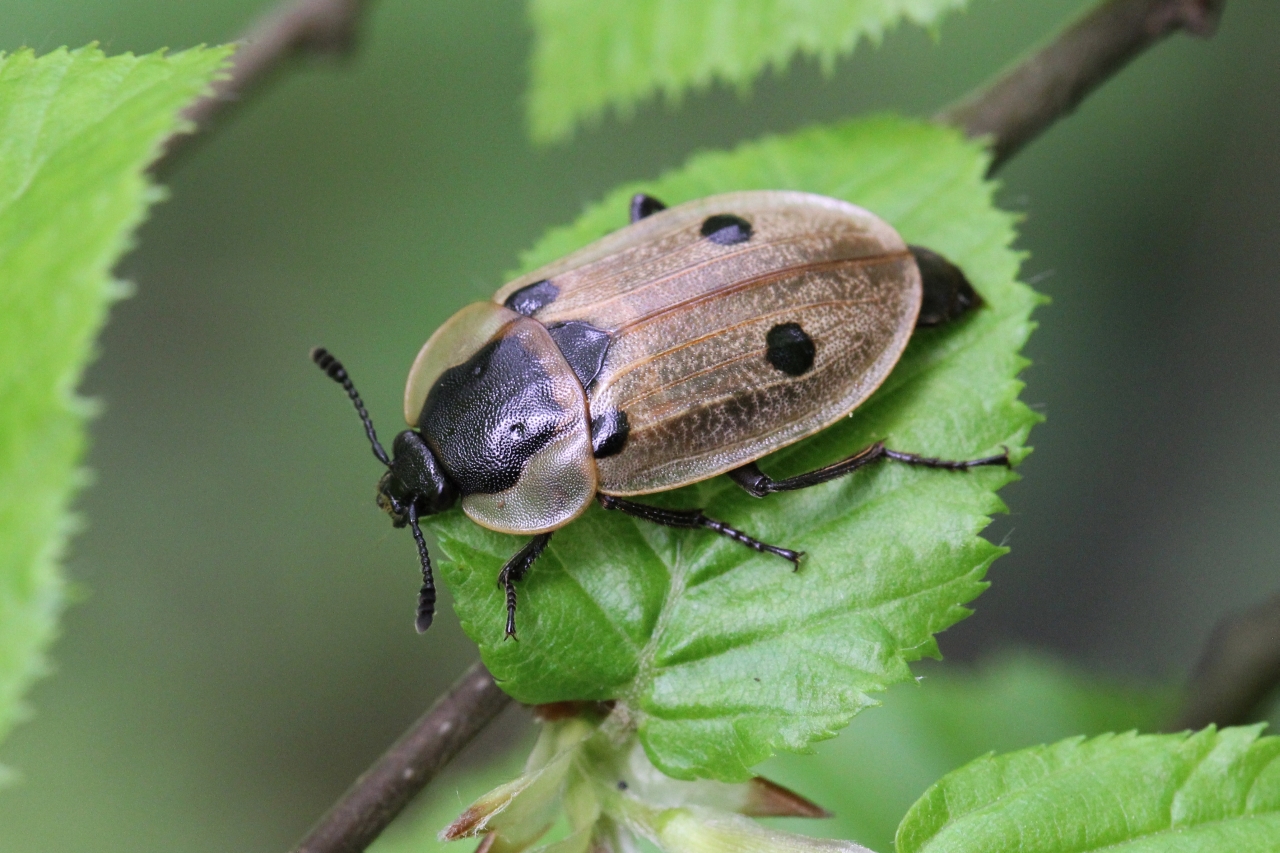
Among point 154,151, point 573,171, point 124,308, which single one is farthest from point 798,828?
point 124,308

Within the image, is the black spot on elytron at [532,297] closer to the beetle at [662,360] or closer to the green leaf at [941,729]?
the beetle at [662,360]

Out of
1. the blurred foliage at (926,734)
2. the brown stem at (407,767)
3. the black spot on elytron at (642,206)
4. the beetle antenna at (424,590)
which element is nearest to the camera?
the brown stem at (407,767)

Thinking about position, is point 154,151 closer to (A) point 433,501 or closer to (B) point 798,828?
(A) point 433,501

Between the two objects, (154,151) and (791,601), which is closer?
(154,151)

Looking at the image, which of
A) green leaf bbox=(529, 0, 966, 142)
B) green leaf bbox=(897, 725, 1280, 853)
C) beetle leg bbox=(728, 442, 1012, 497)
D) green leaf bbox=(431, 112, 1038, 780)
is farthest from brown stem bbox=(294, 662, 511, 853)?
green leaf bbox=(529, 0, 966, 142)

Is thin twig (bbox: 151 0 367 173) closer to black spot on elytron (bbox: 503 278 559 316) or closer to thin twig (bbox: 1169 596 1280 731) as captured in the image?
black spot on elytron (bbox: 503 278 559 316)

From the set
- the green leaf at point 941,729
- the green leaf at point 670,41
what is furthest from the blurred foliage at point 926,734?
the green leaf at point 670,41

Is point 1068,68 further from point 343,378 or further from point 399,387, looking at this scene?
point 399,387
